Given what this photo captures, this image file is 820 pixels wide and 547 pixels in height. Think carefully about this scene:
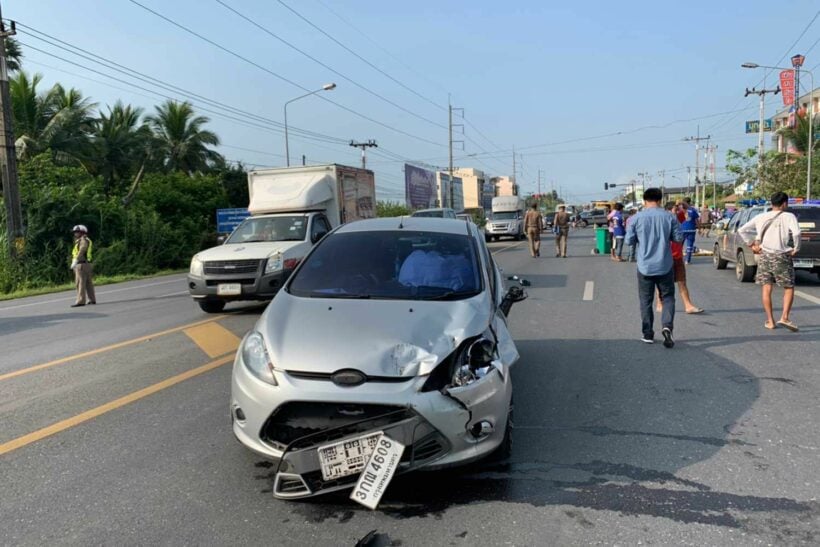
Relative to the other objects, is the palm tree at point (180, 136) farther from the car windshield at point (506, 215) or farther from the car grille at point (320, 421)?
the car grille at point (320, 421)

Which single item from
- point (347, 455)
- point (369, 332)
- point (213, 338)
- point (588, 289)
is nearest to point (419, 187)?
point (588, 289)

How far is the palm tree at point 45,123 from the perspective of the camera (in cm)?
2952

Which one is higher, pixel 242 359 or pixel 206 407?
pixel 242 359

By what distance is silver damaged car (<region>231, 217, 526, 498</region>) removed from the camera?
11.0 ft

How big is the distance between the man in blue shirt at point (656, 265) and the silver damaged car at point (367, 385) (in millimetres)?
3700

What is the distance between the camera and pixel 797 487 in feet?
11.9

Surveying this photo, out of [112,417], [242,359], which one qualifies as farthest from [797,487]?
[112,417]

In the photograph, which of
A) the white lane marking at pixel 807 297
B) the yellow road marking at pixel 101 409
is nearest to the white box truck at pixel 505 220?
the white lane marking at pixel 807 297

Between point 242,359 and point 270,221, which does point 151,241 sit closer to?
point 270,221

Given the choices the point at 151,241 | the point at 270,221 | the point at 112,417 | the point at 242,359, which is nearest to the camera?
the point at 242,359

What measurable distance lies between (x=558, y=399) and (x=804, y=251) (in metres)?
→ 9.85

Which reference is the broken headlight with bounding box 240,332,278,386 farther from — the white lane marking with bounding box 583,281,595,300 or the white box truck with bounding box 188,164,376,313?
the white lane marking with bounding box 583,281,595,300

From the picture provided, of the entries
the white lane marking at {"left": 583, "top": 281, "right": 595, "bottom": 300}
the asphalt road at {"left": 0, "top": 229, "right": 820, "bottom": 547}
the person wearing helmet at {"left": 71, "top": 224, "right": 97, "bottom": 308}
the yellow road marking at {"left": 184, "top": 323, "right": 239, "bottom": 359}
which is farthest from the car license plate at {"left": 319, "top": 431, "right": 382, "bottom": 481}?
the person wearing helmet at {"left": 71, "top": 224, "right": 97, "bottom": 308}

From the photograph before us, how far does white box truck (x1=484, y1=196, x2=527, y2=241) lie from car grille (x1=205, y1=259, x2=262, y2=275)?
90.2 ft
